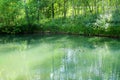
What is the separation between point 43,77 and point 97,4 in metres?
13.9

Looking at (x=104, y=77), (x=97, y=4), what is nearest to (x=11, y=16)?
(x=97, y=4)

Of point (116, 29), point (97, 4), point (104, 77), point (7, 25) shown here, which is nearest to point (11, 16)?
point (7, 25)

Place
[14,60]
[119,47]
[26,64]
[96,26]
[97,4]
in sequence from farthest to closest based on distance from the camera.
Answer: [97,4] → [96,26] → [119,47] → [14,60] → [26,64]

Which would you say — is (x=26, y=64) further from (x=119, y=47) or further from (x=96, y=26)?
(x=96, y=26)

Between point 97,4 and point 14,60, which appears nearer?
point 14,60

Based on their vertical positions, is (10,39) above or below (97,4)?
below

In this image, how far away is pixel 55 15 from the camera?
24.8 m

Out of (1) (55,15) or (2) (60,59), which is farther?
(1) (55,15)

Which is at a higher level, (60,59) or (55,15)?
(55,15)

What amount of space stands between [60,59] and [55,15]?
12.3 metres

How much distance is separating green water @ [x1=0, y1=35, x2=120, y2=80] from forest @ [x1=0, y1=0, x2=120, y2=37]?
7.83 ft

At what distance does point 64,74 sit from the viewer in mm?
10242

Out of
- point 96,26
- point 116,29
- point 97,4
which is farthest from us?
point 97,4

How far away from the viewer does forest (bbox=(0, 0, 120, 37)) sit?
67.6 ft
